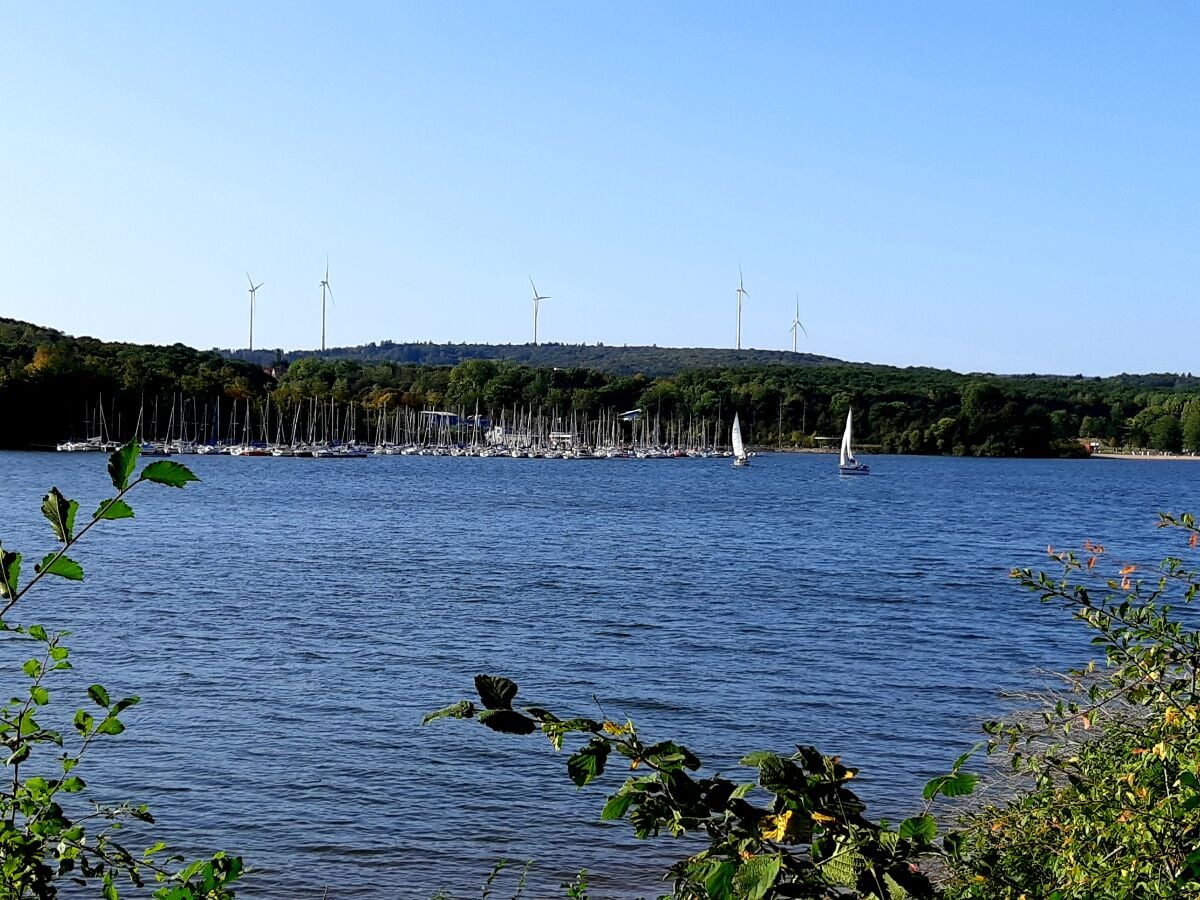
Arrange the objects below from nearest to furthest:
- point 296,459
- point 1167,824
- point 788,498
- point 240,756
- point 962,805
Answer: point 1167,824
point 962,805
point 240,756
point 788,498
point 296,459

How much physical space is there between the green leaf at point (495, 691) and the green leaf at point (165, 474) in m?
0.81

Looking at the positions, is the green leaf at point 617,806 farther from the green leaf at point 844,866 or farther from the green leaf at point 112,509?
the green leaf at point 112,509

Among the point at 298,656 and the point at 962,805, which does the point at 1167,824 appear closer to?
the point at 962,805

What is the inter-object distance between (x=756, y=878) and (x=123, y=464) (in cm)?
166

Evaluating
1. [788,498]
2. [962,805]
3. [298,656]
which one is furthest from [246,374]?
[962,805]

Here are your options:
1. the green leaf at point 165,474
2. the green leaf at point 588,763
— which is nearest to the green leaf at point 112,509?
the green leaf at point 165,474

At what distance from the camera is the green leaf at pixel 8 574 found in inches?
121

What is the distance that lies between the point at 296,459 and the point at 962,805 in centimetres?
15922

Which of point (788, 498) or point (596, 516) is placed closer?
point (596, 516)

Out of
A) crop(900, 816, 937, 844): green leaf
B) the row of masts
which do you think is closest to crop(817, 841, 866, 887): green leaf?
crop(900, 816, 937, 844): green leaf

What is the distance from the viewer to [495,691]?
304 cm

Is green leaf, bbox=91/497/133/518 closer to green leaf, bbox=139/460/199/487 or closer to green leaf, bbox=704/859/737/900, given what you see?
green leaf, bbox=139/460/199/487

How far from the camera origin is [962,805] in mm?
15852

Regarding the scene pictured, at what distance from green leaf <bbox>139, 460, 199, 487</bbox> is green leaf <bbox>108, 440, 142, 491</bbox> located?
7 centimetres
